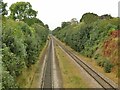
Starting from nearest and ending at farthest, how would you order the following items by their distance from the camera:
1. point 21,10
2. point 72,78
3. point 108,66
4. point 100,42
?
point 72,78 < point 108,66 < point 100,42 < point 21,10

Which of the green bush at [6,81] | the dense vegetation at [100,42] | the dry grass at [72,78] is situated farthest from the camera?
Result: the dense vegetation at [100,42]

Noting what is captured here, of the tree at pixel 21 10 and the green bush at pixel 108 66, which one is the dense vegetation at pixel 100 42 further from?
the tree at pixel 21 10

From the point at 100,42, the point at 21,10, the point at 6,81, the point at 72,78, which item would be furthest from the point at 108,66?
the point at 21,10

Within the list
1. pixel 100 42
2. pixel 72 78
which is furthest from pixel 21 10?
pixel 72 78

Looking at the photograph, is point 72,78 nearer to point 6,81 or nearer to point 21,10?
point 6,81

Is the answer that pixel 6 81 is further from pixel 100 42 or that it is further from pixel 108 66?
pixel 100 42

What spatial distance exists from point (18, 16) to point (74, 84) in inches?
2199

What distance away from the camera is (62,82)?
114ft

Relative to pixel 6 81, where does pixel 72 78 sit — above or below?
below

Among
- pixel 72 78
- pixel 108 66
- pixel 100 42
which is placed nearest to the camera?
pixel 72 78

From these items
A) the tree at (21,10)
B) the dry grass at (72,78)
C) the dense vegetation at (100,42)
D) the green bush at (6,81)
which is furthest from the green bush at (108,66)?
the tree at (21,10)

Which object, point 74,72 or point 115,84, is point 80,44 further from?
point 115,84

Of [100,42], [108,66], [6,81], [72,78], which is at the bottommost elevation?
[72,78]

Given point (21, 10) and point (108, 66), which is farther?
point (21, 10)
